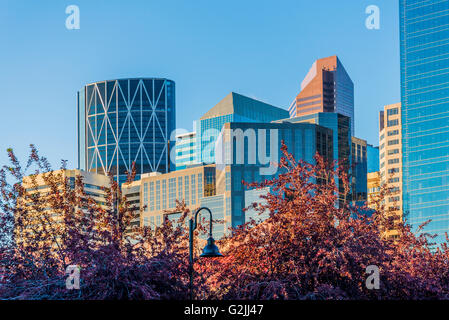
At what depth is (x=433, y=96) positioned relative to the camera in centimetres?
19000

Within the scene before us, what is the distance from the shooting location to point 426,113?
19025 centimetres

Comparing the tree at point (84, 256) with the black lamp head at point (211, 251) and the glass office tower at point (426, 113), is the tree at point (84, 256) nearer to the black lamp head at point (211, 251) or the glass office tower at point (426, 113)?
the black lamp head at point (211, 251)

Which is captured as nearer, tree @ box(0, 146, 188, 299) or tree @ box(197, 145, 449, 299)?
tree @ box(0, 146, 188, 299)

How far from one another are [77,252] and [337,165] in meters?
12.5

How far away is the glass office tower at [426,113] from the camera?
18638 centimetres

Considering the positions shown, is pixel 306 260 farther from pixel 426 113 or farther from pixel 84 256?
pixel 426 113

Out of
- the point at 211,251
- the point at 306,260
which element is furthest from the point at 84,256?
the point at 306,260

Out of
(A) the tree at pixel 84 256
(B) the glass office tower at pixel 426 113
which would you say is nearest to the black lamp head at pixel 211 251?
(A) the tree at pixel 84 256

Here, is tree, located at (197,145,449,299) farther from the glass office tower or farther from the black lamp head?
the glass office tower

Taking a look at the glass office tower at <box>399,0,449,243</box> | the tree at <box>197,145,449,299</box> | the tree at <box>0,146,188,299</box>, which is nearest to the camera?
the tree at <box>0,146,188,299</box>

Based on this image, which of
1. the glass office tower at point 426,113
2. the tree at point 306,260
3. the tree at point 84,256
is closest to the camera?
the tree at point 84,256

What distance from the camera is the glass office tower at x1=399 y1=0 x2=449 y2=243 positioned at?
18638cm

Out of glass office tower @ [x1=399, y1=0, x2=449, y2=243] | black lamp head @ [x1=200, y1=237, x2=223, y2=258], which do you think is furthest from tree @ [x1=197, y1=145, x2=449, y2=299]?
glass office tower @ [x1=399, y1=0, x2=449, y2=243]

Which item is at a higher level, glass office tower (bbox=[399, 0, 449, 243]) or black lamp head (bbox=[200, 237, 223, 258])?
glass office tower (bbox=[399, 0, 449, 243])
